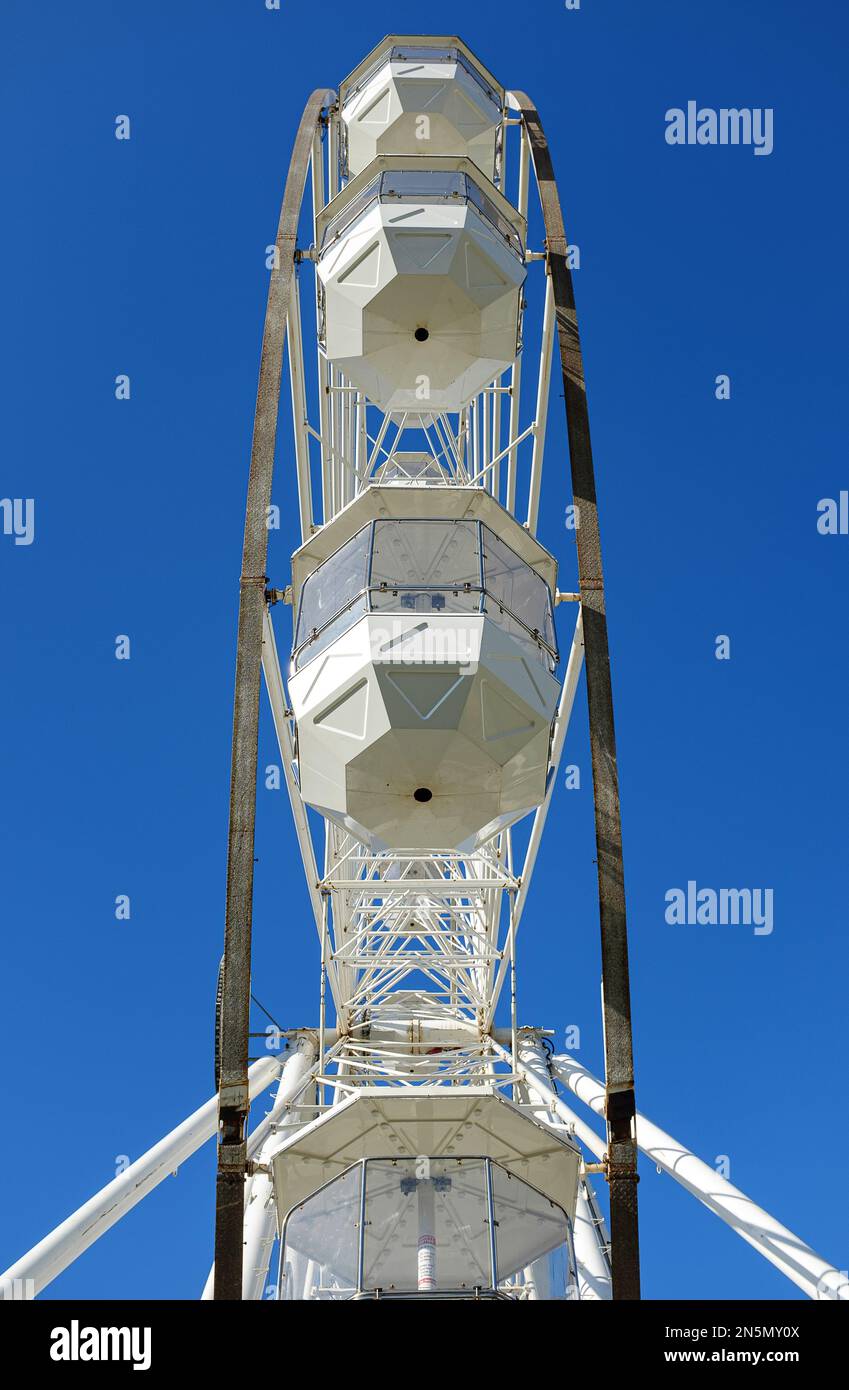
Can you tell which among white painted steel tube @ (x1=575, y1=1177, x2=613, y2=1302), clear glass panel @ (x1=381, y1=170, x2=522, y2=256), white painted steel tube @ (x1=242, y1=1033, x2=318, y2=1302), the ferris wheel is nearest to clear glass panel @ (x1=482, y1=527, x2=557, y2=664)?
the ferris wheel

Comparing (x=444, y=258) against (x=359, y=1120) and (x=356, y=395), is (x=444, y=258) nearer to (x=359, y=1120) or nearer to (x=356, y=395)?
(x=356, y=395)

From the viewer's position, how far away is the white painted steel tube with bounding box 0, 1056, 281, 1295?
9633mm

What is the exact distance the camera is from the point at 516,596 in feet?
37.6

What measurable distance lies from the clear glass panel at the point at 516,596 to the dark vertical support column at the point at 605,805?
46 cm

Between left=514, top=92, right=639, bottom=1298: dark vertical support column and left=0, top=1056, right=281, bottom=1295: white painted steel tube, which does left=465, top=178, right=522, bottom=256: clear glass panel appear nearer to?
left=514, top=92, right=639, bottom=1298: dark vertical support column

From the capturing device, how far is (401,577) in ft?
36.3

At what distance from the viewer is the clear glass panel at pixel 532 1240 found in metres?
10.4

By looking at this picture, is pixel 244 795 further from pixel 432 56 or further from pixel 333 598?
pixel 432 56

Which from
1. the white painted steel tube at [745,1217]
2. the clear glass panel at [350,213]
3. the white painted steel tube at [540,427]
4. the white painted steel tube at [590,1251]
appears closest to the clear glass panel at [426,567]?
the white painted steel tube at [540,427]

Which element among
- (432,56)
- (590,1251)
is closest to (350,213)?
(432,56)

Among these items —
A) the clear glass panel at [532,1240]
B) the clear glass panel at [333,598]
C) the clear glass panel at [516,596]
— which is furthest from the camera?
the clear glass panel at [516,596]

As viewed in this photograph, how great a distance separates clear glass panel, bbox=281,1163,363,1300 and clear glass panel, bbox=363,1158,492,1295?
0.12 metres

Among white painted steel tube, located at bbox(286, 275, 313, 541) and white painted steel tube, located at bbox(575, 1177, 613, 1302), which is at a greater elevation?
white painted steel tube, located at bbox(286, 275, 313, 541)

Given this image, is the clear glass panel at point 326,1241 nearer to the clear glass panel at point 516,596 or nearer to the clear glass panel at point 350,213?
the clear glass panel at point 516,596
